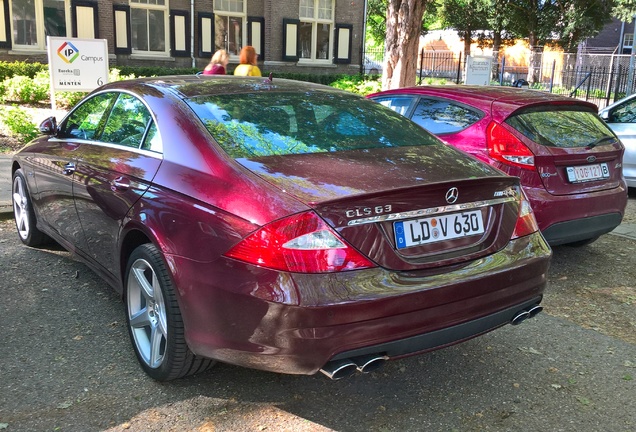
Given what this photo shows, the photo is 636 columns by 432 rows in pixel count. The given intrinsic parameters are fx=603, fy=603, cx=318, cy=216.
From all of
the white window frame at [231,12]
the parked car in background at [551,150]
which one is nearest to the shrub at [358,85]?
the white window frame at [231,12]

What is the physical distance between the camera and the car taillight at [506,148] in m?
4.68

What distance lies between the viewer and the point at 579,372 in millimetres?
3496

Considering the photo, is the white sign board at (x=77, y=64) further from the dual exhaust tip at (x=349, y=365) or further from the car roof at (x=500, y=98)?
the dual exhaust tip at (x=349, y=365)

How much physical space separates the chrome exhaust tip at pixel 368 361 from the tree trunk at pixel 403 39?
27.7 feet

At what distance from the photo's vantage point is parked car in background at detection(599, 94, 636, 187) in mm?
8016

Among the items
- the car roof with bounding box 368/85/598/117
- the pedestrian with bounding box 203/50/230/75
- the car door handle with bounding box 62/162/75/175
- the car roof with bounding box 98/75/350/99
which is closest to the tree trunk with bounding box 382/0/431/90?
the pedestrian with bounding box 203/50/230/75

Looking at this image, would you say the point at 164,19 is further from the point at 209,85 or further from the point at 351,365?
the point at 351,365

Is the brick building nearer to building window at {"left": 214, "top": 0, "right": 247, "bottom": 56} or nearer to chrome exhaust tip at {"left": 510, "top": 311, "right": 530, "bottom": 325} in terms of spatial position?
building window at {"left": 214, "top": 0, "right": 247, "bottom": 56}

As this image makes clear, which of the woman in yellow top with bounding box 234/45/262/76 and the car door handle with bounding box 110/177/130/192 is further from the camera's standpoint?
the woman in yellow top with bounding box 234/45/262/76

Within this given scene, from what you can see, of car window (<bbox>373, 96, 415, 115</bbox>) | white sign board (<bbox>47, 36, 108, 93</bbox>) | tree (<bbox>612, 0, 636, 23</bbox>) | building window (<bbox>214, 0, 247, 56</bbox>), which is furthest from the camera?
tree (<bbox>612, 0, 636, 23</bbox>)

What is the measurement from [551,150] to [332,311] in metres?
3.02

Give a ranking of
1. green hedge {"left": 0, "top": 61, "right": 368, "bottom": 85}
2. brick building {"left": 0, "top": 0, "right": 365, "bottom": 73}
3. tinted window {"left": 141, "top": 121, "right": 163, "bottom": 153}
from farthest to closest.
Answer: brick building {"left": 0, "top": 0, "right": 365, "bottom": 73} → green hedge {"left": 0, "top": 61, "right": 368, "bottom": 85} → tinted window {"left": 141, "top": 121, "right": 163, "bottom": 153}

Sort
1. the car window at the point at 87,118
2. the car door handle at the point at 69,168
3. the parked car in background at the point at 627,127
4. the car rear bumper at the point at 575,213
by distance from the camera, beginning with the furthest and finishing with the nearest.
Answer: the parked car in background at the point at 627,127, the car rear bumper at the point at 575,213, the car window at the point at 87,118, the car door handle at the point at 69,168

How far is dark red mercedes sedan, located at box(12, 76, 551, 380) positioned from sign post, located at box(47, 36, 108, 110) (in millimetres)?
7161
